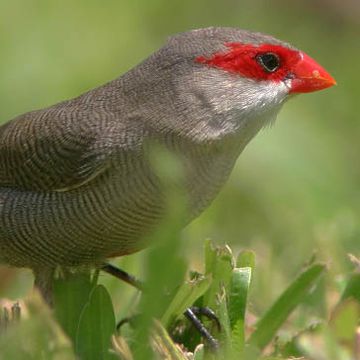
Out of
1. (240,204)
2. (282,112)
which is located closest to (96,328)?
(240,204)

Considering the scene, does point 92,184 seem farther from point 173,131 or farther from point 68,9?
point 68,9

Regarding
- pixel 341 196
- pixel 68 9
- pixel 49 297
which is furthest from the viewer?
pixel 68 9

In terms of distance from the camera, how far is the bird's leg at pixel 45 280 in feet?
15.3

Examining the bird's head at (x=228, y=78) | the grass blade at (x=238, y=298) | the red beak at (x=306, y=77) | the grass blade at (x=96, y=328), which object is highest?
the bird's head at (x=228, y=78)

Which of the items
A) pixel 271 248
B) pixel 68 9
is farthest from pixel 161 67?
pixel 68 9

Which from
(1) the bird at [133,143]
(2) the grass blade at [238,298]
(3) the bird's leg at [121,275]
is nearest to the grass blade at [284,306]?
(2) the grass blade at [238,298]

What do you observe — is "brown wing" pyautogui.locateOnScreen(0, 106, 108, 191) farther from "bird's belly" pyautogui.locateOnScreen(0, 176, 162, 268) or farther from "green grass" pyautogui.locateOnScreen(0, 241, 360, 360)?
"green grass" pyautogui.locateOnScreen(0, 241, 360, 360)

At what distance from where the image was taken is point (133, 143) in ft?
15.0

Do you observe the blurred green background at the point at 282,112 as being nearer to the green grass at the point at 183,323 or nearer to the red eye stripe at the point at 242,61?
the green grass at the point at 183,323

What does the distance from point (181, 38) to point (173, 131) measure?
51 centimetres

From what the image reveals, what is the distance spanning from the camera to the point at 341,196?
7.21 meters

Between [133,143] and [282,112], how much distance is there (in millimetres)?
4141

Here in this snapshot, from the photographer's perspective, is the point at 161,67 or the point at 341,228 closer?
the point at 161,67

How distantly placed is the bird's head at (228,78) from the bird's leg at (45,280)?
29.5 inches
